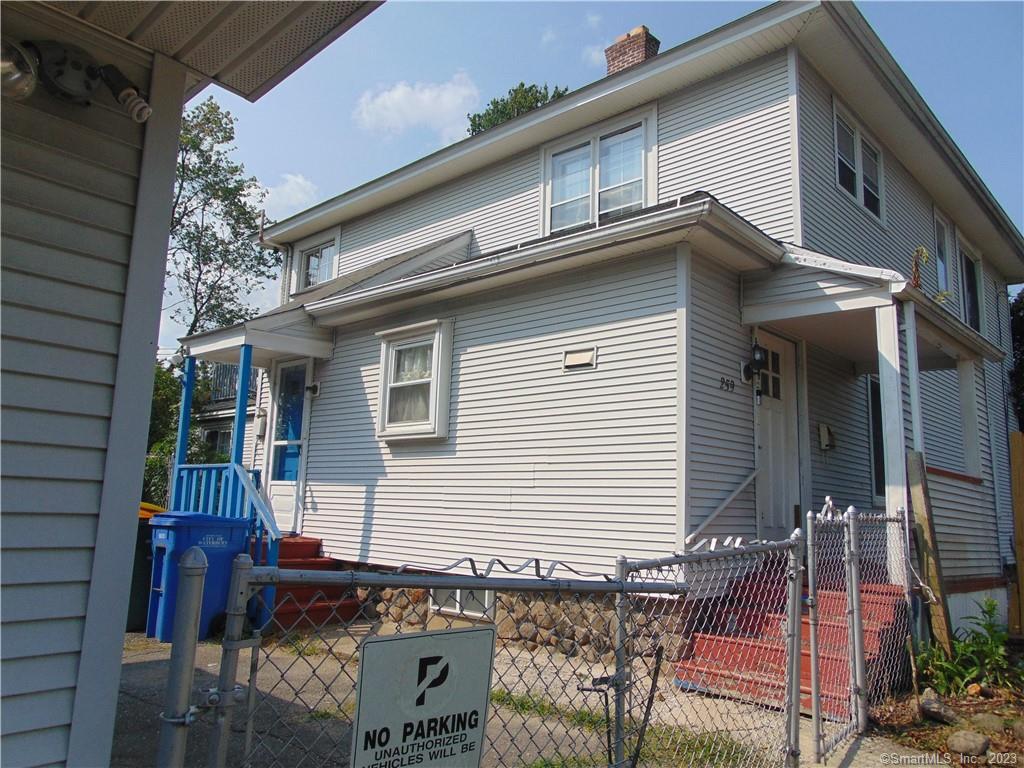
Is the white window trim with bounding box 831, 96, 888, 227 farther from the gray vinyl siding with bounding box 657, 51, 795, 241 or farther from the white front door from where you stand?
the white front door

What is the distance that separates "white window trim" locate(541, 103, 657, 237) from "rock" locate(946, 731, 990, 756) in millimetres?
6509

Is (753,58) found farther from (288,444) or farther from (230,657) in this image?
(230,657)

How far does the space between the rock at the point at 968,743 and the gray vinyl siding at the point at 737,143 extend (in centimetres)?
521

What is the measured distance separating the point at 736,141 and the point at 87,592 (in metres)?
8.32

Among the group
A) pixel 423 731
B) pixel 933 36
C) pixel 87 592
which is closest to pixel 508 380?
pixel 933 36

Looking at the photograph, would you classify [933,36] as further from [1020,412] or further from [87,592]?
[1020,412]

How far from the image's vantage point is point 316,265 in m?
14.2

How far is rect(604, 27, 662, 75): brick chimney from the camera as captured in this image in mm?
10500

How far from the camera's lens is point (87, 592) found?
2570mm

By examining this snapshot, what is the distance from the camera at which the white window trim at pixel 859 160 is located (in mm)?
9172

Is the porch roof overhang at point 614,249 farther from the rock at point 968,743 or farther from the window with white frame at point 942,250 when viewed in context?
the window with white frame at point 942,250

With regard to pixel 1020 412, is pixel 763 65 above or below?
above

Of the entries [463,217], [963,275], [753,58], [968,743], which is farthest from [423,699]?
[963,275]

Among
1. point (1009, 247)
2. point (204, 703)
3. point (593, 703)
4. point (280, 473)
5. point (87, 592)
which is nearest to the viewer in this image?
point (204, 703)
